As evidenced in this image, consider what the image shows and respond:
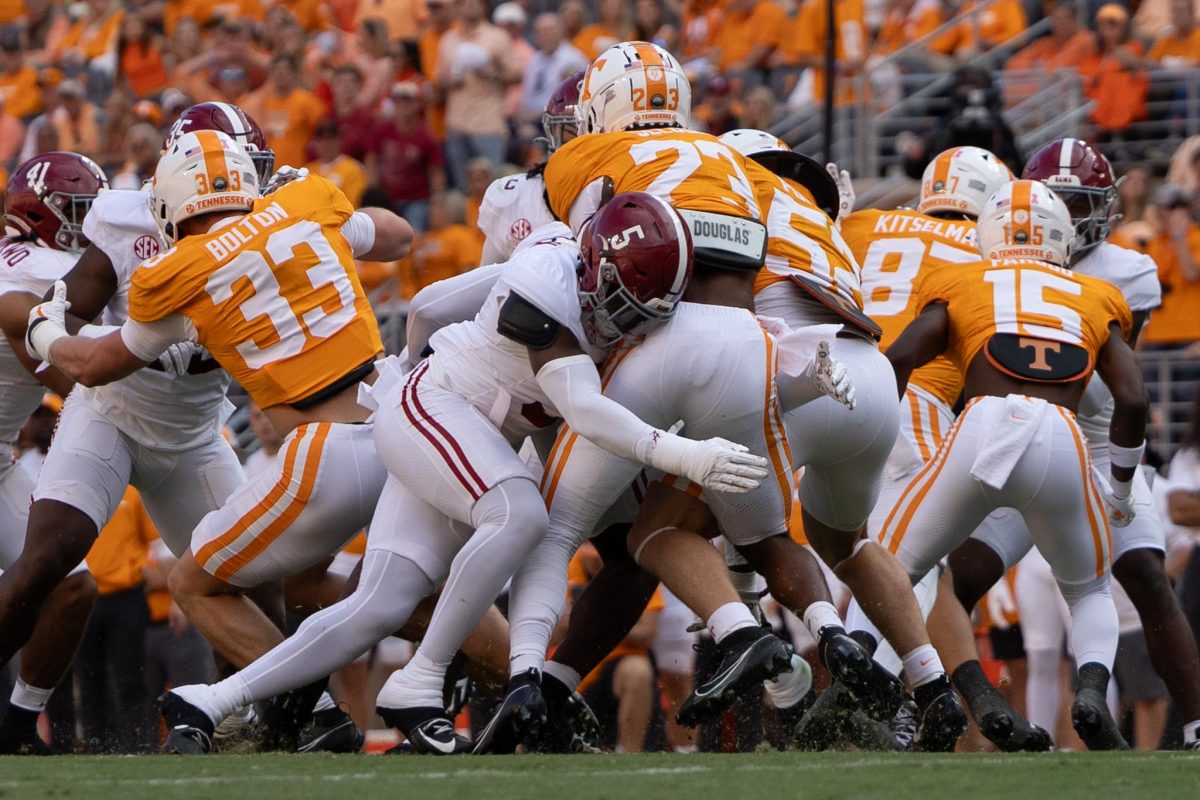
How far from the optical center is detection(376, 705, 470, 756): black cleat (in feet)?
18.2

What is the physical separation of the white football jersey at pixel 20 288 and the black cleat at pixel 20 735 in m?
0.99

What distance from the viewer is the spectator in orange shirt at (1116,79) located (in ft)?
38.1

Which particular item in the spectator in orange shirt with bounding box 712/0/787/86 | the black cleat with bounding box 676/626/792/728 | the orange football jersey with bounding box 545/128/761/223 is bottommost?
the spectator in orange shirt with bounding box 712/0/787/86

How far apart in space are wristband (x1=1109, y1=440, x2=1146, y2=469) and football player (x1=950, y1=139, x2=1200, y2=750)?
0.42 meters

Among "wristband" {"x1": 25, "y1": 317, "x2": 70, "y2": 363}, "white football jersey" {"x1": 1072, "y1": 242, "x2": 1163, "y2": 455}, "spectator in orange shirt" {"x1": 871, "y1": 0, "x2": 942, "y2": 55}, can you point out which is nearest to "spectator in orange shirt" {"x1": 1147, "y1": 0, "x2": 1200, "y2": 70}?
"spectator in orange shirt" {"x1": 871, "y1": 0, "x2": 942, "y2": 55}

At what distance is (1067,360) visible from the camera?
253 inches

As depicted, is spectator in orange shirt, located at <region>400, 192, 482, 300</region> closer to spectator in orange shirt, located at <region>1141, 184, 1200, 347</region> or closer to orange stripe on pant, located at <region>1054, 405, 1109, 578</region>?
spectator in orange shirt, located at <region>1141, 184, 1200, 347</region>

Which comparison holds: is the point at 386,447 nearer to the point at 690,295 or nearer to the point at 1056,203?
the point at 690,295

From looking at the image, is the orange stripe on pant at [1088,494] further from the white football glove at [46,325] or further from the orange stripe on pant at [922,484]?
the white football glove at [46,325]

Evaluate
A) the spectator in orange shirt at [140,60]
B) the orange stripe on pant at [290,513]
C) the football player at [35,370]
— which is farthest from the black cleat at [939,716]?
the spectator in orange shirt at [140,60]

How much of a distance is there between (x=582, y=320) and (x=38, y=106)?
457 inches

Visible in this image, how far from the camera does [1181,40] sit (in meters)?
11.8

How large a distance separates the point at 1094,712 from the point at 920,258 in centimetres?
197

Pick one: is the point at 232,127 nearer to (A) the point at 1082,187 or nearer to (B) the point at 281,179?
(B) the point at 281,179
